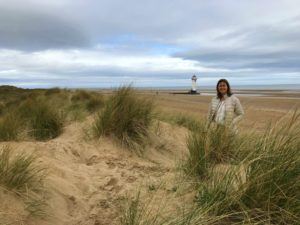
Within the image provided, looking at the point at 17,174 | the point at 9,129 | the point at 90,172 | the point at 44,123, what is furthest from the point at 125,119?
the point at 17,174

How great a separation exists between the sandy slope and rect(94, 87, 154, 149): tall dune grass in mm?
209

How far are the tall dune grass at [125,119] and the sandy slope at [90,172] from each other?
8.2 inches

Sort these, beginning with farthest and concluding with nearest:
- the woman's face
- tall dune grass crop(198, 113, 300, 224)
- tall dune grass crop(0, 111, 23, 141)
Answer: tall dune grass crop(0, 111, 23, 141), the woman's face, tall dune grass crop(198, 113, 300, 224)

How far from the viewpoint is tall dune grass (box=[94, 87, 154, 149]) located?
7.36 m

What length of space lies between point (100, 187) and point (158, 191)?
37.2 inches

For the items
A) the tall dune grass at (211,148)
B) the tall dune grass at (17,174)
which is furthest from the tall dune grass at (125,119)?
the tall dune grass at (17,174)

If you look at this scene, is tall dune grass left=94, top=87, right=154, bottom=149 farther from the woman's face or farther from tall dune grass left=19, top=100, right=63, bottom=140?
the woman's face

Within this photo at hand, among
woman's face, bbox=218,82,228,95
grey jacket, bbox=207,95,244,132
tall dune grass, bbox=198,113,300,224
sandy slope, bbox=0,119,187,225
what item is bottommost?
sandy slope, bbox=0,119,187,225

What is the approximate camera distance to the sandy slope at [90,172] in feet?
14.1

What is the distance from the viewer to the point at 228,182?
12.3ft

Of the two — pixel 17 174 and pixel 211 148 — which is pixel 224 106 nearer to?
pixel 211 148

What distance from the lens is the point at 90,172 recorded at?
590 centimetres

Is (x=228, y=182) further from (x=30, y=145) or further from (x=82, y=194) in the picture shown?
(x=30, y=145)

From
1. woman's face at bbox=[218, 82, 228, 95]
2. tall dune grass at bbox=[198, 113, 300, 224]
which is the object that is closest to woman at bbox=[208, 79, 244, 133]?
woman's face at bbox=[218, 82, 228, 95]
